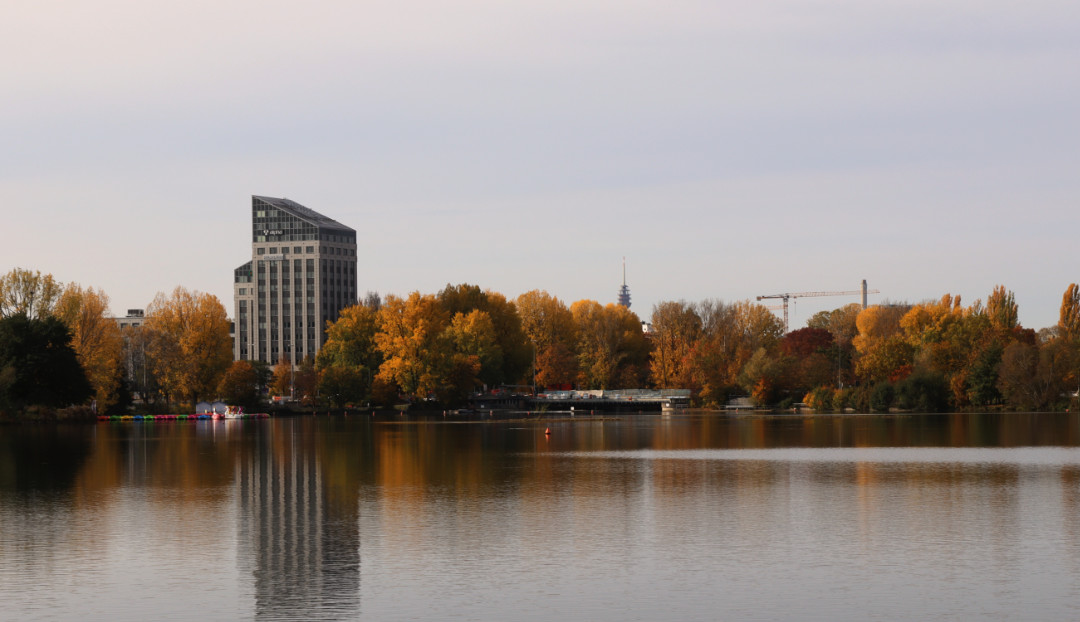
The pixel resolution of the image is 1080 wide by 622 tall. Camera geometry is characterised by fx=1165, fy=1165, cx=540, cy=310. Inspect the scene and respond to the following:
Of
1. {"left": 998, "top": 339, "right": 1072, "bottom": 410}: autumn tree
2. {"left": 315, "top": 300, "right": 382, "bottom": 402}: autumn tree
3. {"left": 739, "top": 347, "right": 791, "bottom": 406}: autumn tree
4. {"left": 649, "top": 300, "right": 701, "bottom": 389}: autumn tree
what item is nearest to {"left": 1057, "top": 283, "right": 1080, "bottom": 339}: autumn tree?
{"left": 998, "top": 339, "right": 1072, "bottom": 410}: autumn tree

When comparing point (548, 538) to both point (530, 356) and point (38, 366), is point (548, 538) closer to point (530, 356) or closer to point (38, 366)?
point (38, 366)

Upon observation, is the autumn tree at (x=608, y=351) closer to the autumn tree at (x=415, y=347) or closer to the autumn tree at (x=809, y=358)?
the autumn tree at (x=809, y=358)

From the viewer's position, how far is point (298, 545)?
2508 centimetres

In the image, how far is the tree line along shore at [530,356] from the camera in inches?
4473

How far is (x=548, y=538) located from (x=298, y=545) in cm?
540

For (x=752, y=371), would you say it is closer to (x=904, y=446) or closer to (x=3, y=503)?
(x=904, y=446)

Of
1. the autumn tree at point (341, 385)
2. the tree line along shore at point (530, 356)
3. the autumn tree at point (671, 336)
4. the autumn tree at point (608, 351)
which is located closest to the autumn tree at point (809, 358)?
the tree line along shore at point (530, 356)

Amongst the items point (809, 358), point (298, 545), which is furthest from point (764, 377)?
point (298, 545)

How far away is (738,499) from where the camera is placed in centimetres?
3294

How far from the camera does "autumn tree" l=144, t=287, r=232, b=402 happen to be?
417 feet

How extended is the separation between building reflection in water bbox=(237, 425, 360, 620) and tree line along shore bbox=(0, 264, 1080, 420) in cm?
6732

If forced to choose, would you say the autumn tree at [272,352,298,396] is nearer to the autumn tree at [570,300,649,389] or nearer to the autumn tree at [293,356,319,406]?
the autumn tree at [293,356,319,406]

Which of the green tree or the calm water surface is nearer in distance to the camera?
the calm water surface

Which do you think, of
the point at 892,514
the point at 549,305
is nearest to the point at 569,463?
the point at 892,514
